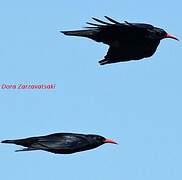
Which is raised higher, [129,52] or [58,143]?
[129,52]

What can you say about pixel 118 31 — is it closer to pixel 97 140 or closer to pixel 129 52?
pixel 129 52

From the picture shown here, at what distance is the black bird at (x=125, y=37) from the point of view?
21.8 m

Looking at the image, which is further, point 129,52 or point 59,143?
point 129,52

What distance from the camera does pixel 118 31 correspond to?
863 inches

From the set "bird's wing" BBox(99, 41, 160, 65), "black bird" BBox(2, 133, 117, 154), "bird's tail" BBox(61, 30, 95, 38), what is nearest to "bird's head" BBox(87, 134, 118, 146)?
"black bird" BBox(2, 133, 117, 154)

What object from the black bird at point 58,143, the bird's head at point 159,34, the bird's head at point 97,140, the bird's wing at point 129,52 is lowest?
the black bird at point 58,143

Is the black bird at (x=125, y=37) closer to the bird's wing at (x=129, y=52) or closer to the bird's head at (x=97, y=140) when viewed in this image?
the bird's wing at (x=129, y=52)

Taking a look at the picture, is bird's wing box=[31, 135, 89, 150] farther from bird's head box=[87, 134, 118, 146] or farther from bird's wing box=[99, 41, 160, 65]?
bird's wing box=[99, 41, 160, 65]

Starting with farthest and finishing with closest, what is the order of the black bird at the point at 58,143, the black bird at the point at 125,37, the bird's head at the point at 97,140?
the bird's head at the point at 97,140
the black bird at the point at 125,37
the black bird at the point at 58,143

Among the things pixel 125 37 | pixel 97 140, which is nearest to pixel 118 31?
pixel 125 37

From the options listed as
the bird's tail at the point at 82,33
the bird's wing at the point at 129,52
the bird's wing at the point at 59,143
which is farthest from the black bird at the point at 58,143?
the bird's tail at the point at 82,33

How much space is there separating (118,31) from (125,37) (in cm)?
36

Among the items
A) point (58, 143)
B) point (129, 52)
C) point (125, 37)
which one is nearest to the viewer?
point (58, 143)

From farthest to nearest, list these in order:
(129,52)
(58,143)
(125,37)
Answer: (129,52), (125,37), (58,143)
